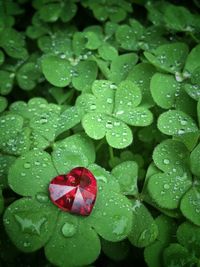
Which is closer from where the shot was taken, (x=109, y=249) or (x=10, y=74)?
(x=109, y=249)

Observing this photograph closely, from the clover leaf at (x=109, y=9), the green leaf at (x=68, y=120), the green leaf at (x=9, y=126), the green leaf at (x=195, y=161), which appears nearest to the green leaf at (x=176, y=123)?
the green leaf at (x=195, y=161)

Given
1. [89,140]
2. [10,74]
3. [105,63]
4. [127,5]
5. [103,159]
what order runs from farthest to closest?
[127,5]
[10,74]
[105,63]
[103,159]
[89,140]

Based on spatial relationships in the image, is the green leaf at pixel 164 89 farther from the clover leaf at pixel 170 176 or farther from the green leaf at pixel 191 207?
the green leaf at pixel 191 207

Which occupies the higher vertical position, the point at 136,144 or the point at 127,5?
the point at 127,5

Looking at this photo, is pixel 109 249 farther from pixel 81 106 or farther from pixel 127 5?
pixel 127 5

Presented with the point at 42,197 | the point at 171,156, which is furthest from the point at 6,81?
the point at 171,156

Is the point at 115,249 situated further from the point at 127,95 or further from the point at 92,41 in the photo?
the point at 92,41

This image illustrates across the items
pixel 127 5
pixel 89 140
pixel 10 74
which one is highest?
pixel 127 5

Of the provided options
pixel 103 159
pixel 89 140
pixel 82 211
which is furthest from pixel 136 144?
pixel 82 211
